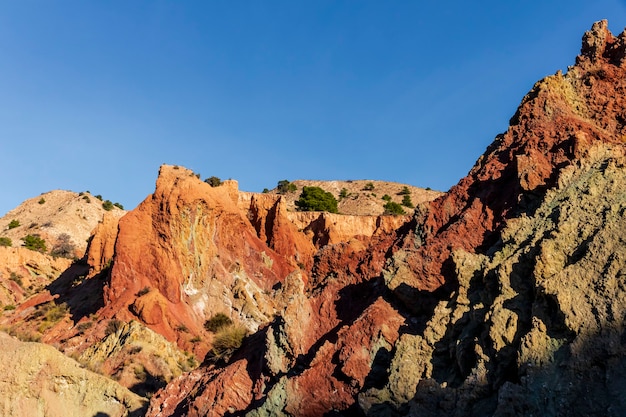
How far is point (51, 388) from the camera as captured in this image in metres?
16.2

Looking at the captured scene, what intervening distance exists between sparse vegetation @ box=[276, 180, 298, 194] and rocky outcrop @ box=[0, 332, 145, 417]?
238 ft

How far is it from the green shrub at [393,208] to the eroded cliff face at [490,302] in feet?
206

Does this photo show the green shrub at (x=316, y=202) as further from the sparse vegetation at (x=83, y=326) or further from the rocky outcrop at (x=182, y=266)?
the sparse vegetation at (x=83, y=326)

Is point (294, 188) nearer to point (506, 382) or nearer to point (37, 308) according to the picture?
point (37, 308)

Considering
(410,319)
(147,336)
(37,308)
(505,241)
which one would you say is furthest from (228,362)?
(37,308)

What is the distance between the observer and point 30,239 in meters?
66.2

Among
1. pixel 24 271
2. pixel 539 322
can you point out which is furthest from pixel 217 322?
pixel 539 322

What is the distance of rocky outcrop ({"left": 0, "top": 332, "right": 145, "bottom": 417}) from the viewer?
52.1 ft

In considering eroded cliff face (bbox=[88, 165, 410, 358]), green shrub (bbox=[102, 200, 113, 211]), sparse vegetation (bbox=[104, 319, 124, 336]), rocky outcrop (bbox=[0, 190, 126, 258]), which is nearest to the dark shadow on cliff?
eroded cliff face (bbox=[88, 165, 410, 358])

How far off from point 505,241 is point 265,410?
4336 mm

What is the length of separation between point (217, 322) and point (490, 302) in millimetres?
27331

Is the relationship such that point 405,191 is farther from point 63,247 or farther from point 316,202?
point 63,247

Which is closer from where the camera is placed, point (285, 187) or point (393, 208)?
point (393, 208)

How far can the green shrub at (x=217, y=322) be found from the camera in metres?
34.9
